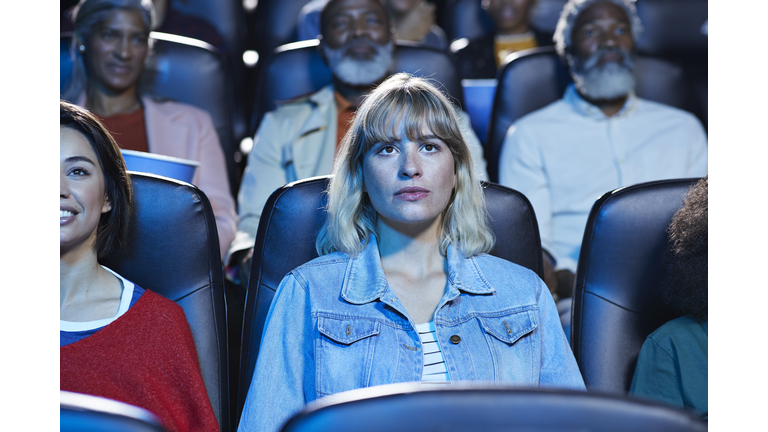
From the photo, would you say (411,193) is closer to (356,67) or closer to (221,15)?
(356,67)

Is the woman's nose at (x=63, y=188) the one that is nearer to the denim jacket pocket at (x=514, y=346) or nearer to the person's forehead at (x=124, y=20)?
the denim jacket pocket at (x=514, y=346)

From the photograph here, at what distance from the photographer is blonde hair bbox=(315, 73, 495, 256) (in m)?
1.31

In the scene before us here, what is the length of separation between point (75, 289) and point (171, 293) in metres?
0.16

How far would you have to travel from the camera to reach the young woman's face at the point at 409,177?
128 centimetres

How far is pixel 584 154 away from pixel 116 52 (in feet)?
4.78

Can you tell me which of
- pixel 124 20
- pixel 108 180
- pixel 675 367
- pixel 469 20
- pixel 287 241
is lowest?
pixel 675 367

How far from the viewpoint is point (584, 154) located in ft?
7.18

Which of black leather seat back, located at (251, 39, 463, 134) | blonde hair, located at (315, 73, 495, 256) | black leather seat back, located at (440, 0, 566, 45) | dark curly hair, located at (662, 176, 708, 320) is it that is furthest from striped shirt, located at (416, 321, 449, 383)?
black leather seat back, located at (440, 0, 566, 45)

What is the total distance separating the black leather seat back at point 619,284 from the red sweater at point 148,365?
70cm

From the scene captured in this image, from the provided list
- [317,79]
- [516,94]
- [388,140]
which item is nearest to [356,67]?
[317,79]

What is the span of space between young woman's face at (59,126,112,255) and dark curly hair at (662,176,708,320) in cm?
105

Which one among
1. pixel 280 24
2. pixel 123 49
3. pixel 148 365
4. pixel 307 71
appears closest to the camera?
pixel 148 365

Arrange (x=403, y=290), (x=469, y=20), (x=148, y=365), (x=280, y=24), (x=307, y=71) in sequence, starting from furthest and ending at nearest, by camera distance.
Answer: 1. (x=469, y=20)
2. (x=280, y=24)
3. (x=307, y=71)
4. (x=403, y=290)
5. (x=148, y=365)
